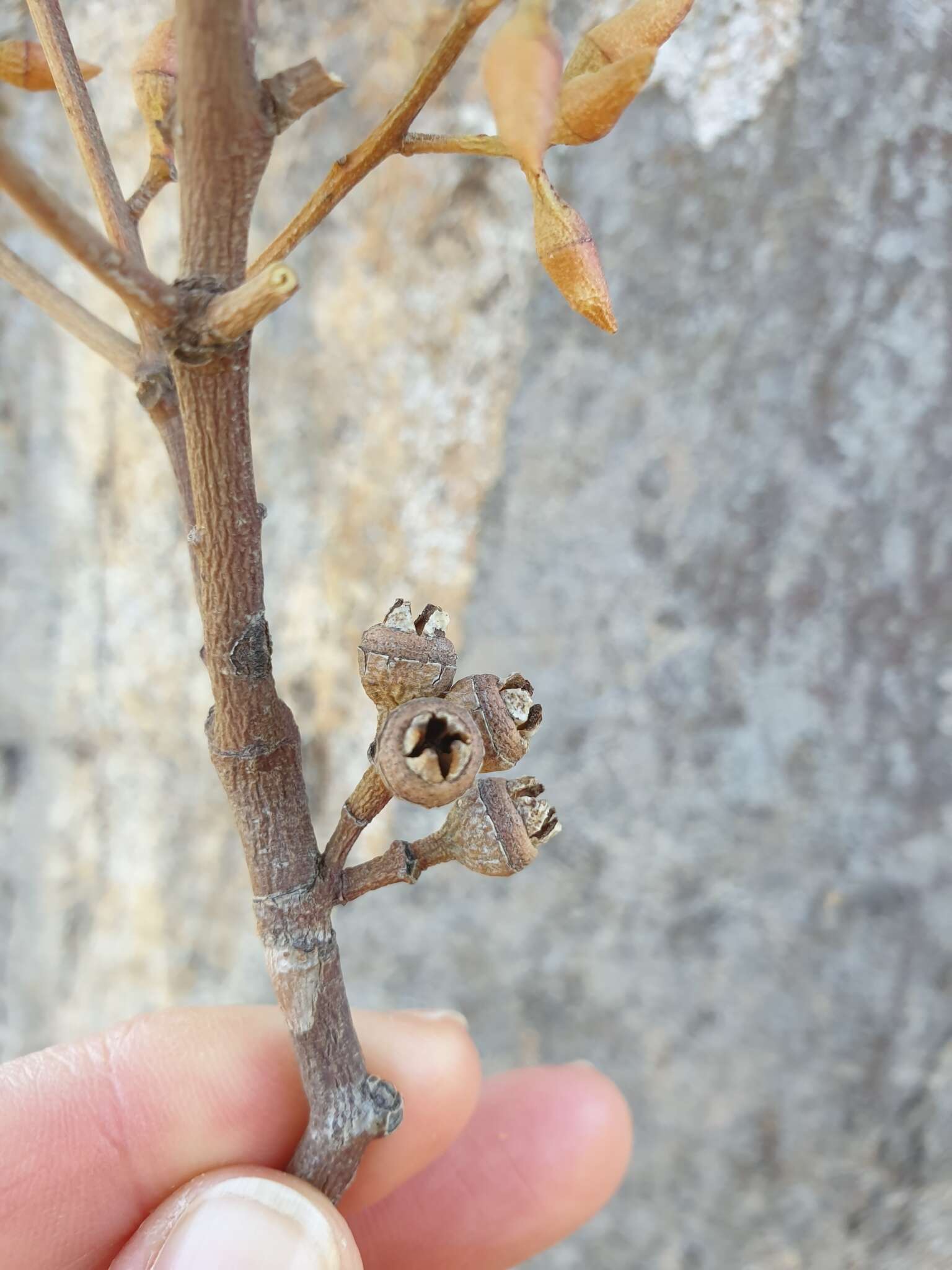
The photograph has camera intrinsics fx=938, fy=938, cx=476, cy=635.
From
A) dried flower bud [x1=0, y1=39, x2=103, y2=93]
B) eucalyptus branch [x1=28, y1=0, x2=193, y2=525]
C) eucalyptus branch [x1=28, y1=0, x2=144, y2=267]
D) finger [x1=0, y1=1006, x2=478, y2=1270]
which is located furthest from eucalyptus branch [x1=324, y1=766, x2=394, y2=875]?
finger [x1=0, y1=1006, x2=478, y2=1270]

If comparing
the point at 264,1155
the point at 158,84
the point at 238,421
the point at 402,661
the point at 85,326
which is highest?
the point at 158,84

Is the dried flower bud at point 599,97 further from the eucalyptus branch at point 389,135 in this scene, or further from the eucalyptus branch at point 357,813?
the eucalyptus branch at point 357,813

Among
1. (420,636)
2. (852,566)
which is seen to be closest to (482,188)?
(852,566)

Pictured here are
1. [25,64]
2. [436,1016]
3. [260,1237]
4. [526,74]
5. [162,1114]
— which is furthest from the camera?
[436,1016]

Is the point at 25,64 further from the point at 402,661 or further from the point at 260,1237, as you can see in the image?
the point at 260,1237

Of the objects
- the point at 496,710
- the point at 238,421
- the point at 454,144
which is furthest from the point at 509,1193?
the point at 454,144
